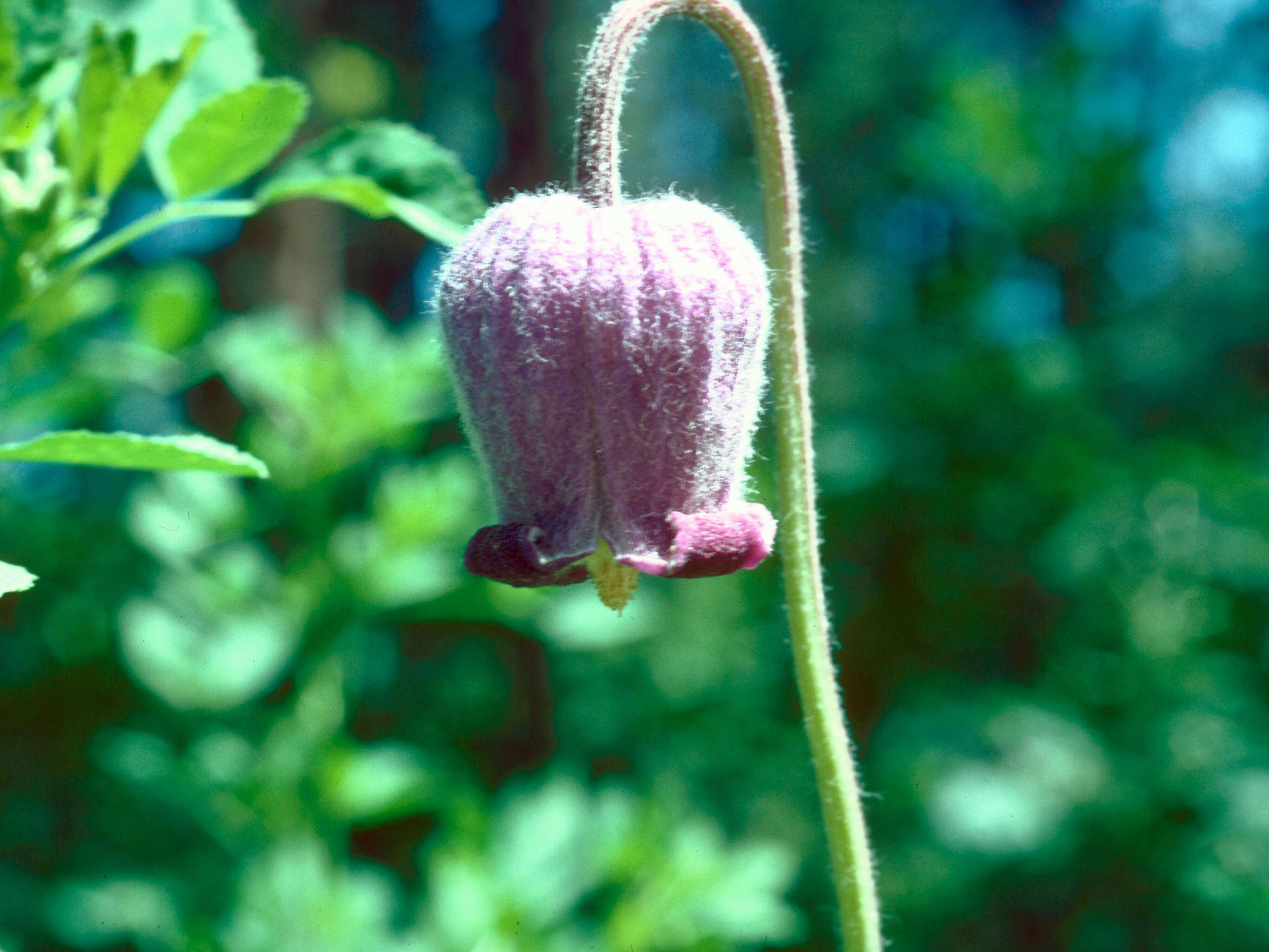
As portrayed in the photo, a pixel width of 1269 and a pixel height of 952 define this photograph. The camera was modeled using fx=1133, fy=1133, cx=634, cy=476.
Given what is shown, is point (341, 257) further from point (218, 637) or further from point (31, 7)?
point (31, 7)

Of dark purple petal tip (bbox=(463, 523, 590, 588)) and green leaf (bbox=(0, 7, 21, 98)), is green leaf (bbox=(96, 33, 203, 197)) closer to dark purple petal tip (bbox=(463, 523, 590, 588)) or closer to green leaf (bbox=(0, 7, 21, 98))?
green leaf (bbox=(0, 7, 21, 98))

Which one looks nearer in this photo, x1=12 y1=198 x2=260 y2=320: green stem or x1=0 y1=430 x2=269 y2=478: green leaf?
x1=0 y1=430 x2=269 y2=478: green leaf

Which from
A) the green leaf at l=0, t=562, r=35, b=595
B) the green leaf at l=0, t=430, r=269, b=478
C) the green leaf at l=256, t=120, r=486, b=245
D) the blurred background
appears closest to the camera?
the green leaf at l=0, t=562, r=35, b=595

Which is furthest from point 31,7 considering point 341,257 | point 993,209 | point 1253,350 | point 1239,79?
point 341,257

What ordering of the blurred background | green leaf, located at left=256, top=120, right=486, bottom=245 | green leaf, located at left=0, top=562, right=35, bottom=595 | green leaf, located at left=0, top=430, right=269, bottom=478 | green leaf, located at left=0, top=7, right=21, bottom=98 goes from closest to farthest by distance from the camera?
green leaf, located at left=0, top=562, right=35, bottom=595 → green leaf, located at left=0, top=430, right=269, bottom=478 → green leaf, located at left=0, top=7, right=21, bottom=98 → green leaf, located at left=256, top=120, right=486, bottom=245 → the blurred background

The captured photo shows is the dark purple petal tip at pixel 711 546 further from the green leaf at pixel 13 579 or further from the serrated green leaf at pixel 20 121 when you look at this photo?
the serrated green leaf at pixel 20 121

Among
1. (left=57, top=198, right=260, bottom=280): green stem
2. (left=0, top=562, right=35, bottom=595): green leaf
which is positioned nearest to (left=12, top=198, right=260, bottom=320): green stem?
(left=57, top=198, right=260, bottom=280): green stem

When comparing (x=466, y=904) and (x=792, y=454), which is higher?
(x=792, y=454)
